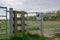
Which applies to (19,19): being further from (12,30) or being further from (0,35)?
(0,35)

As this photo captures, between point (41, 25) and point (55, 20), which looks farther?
point (55, 20)

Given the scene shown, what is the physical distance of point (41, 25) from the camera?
12602 mm

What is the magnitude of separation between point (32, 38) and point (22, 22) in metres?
1.72

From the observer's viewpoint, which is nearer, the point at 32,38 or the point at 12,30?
the point at 32,38

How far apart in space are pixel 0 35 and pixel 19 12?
6.01 feet

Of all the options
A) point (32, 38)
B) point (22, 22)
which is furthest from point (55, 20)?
point (32, 38)

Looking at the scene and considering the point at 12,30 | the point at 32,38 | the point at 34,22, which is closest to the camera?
the point at 32,38

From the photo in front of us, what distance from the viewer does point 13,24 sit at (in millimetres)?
10406

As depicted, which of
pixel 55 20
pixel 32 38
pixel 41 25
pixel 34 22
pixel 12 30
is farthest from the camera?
pixel 55 20

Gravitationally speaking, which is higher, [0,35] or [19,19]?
[19,19]

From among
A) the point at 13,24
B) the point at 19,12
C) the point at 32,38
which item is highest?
the point at 19,12

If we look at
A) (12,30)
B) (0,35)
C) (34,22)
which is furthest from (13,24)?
(34,22)

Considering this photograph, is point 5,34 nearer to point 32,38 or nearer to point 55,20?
point 32,38

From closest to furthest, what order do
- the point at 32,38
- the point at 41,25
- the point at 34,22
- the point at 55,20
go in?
the point at 32,38, the point at 41,25, the point at 34,22, the point at 55,20
